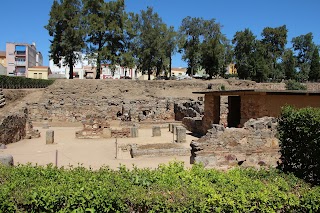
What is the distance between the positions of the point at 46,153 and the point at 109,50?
106 feet

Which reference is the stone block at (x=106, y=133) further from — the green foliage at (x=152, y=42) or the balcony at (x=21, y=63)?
the balcony at (x=21, y=63)

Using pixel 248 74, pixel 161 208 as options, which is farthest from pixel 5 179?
pixel 248 74

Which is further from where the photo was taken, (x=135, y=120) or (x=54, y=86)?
(x=54, y=86)

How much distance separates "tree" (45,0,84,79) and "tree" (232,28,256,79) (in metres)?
30.4

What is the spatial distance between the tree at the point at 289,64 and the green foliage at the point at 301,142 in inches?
2365

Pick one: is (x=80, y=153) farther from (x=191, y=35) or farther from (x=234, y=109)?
(x=191, y=35)

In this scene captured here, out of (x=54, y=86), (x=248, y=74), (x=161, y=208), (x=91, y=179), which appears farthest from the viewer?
(x=248, y=74)

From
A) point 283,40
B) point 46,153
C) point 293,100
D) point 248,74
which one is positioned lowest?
point 46,153

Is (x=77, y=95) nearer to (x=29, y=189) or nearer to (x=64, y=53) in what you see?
(x=64, y=53)

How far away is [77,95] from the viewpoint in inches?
1651

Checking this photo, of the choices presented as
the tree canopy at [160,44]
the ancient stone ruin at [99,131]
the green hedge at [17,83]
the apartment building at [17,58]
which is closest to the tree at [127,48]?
the tree canopy at [160,44]

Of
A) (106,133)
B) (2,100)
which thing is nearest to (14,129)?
(106,133)

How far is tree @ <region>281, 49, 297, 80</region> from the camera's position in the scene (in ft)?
215

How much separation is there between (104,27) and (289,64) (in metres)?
38.0
